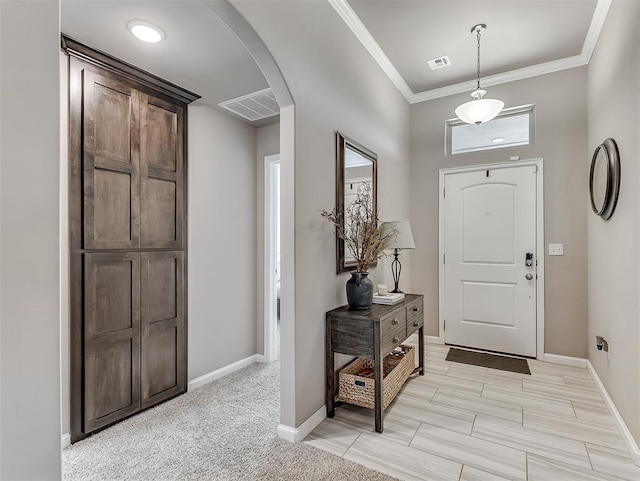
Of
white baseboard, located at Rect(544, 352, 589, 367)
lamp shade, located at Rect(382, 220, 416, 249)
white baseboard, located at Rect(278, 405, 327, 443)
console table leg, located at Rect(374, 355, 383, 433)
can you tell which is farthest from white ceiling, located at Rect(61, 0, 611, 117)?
white baseboard, located at Rect(544, 352, 589, 367)

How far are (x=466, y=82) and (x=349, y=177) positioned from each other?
7.20 ft

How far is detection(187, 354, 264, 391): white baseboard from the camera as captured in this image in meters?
3.04

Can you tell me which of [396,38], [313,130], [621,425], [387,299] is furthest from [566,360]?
[396,38]

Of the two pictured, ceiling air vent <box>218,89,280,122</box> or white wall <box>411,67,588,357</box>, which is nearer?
ceiling air vent <box>218,89,280,122</box>

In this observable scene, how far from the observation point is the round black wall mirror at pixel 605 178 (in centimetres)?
239

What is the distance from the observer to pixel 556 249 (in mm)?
3537

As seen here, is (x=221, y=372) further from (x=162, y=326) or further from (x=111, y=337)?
(x=111, y=337)

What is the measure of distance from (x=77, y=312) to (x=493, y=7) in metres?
3.67

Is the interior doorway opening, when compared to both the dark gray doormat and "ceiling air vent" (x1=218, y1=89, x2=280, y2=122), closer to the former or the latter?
"ceiling air vent" (x1=218, y1=89, x2=280, y2=122)

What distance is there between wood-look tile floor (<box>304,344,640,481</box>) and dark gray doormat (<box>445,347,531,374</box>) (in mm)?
290

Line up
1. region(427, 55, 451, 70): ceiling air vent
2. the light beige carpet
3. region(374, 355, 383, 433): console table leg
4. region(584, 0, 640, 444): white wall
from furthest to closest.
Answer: region(427, 55, 451, 70): ceiling air vent → region(374, 355, 383, 433): console table leg → region(584, 0, 640, 444): white wall → the light beige carpet

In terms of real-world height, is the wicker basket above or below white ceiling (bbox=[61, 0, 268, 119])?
below

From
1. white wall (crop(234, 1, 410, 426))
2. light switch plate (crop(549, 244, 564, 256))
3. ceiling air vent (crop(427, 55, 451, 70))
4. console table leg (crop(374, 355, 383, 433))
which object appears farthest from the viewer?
light switch plate (crop(549, 244, 564, 256))

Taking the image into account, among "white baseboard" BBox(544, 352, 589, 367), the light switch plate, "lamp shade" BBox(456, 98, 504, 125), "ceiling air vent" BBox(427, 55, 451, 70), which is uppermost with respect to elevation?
"ceiling air vent" BBox(427, 55, 451, 70)
